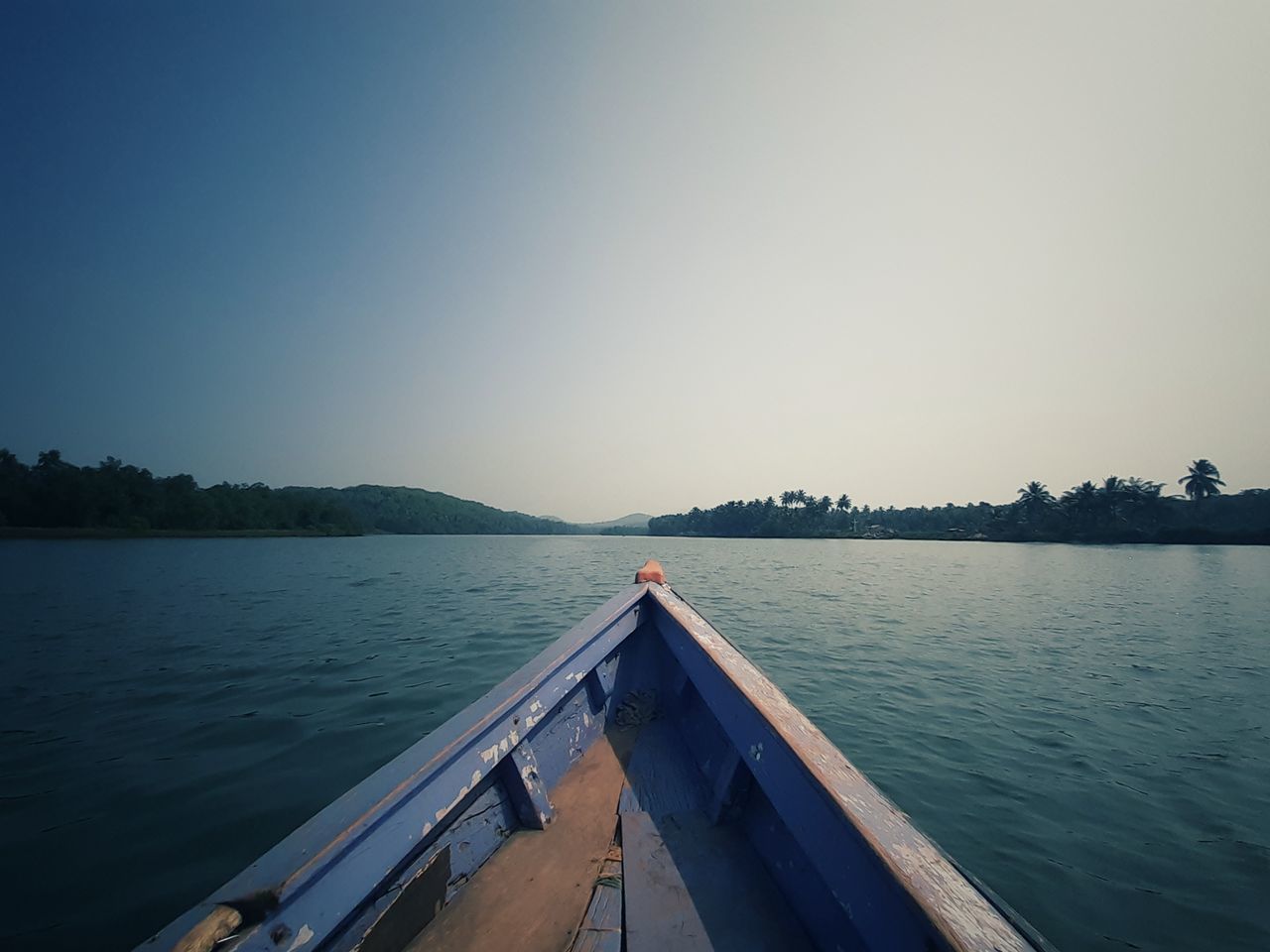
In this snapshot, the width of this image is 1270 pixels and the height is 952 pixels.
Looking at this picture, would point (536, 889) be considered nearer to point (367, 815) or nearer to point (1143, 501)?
point (367, 815)

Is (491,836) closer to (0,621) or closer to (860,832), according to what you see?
(860,832)

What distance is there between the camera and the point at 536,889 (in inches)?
68.7

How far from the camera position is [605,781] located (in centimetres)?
249

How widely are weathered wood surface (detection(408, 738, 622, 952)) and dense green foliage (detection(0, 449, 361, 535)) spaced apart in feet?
242

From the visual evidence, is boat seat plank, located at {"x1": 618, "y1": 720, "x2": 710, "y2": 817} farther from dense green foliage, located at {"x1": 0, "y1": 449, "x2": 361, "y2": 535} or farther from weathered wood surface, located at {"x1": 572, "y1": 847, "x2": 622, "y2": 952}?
dense green foliage, located at {"x1": 0, "y1": 449, "x2": 361, "y2": 535}

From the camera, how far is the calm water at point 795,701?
2771mm

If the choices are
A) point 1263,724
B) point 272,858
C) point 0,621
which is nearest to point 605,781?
point 272,858

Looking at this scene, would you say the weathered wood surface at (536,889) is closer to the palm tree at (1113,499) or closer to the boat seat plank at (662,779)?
the boat seat plank at (662,779)

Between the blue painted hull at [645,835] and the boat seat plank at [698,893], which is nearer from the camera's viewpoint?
the blue painted hull at [645,835]

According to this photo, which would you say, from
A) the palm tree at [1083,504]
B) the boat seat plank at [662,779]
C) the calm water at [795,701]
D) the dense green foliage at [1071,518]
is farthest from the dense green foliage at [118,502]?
the palm tree at [1083,504]

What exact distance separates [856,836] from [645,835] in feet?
4.31

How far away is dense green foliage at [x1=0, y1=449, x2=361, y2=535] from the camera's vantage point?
48656 mm

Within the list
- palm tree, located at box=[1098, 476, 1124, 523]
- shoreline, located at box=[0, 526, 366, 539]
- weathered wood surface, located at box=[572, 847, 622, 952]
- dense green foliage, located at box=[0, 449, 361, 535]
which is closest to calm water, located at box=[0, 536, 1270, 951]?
weathered wood surface, located at box=[572, 847, 622, 952]

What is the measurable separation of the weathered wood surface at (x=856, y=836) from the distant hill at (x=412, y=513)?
113 m
